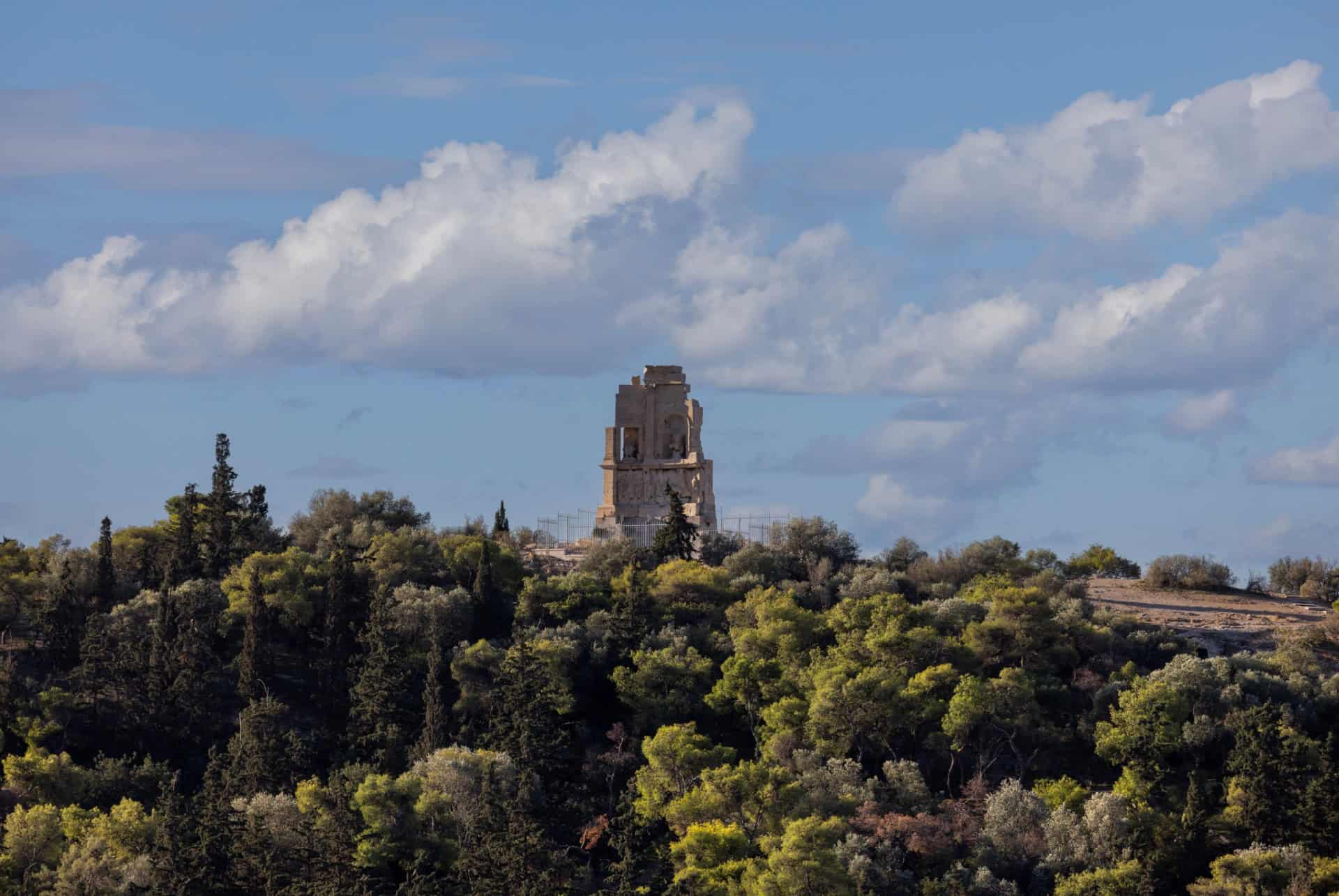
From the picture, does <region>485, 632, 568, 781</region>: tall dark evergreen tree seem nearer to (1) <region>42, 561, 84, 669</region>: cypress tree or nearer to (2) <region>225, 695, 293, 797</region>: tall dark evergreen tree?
(2) <region>225, 695, 293, 797</region>: tall dark evergreen tree

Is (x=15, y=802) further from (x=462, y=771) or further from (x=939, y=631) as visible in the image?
(x=939, y=631)

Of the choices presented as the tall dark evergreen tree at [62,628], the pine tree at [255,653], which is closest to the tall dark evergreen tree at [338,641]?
the pine tree at [255,653]

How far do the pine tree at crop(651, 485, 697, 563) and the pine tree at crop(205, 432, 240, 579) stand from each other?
54.6 feet

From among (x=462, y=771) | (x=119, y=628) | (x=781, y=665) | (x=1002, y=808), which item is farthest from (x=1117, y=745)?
(x=119, y=628)

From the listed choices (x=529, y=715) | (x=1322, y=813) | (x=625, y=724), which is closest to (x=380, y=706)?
(x=529, y=715)

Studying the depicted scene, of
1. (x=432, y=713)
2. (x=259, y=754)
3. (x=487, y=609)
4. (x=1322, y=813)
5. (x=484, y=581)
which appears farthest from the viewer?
(x=484, y=581)

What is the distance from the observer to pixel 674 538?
312 feet

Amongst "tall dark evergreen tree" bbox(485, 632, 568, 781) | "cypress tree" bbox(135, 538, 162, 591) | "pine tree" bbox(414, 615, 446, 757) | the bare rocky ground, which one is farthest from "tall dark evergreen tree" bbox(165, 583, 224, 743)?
the bare rocky ground

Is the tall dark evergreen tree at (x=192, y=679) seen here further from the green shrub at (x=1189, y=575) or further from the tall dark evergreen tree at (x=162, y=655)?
the green shrub at (x=1189, y=575)

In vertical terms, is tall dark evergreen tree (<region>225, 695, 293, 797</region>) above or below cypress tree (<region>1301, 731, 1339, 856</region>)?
above

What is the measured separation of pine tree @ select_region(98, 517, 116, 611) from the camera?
298ft

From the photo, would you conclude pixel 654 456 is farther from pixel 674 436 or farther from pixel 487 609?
pixel 487 609

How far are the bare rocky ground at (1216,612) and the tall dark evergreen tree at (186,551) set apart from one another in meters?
34.9

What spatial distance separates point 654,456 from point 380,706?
2318 centimetres
